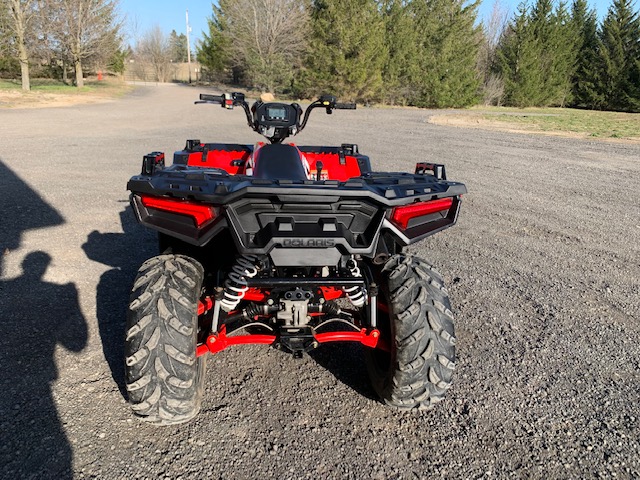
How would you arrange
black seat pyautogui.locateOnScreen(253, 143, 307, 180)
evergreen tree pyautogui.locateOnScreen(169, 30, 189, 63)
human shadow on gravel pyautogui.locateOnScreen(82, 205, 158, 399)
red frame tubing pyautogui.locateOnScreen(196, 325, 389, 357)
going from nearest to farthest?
red frame tubing pyautogui.locateOnScreen(196, 325, 389, 357) → black seat pyautogui.locateOnScreen(253, 143, 307, 180) → human shadow on gravel pyautogui.locateOnScreen(82, 205, 158, 399) → evergreen tree pyautogui.locateOnScreen(169, 30, 189, 63)

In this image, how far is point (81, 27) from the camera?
36281 millimetres

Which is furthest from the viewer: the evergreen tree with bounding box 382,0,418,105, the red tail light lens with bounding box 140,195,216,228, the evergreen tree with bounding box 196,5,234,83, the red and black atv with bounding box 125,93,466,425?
the evergreen tree with bounding box 196,5,234,83

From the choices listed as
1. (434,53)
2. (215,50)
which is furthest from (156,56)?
(434,53)

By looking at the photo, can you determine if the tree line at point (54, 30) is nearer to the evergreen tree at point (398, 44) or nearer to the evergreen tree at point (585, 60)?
the evergreen tree at point (398, 44)

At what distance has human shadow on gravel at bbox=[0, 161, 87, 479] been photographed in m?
2.34

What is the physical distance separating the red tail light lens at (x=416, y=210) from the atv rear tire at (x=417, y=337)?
0.32 m

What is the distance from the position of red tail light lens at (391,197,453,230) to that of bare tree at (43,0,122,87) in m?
39.5

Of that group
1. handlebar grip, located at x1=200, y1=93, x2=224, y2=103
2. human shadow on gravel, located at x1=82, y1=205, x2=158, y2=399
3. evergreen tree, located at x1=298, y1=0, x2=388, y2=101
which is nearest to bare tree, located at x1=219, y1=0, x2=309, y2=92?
evergreen tree, located at x1=298, y1=0, x2=388, y2=101

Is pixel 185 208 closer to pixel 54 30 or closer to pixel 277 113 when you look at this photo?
pixel 277 113

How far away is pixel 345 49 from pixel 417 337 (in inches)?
1382

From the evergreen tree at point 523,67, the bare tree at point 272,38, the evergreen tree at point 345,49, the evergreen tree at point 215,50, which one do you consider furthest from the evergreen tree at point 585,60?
the evergreen tree at point 215,50

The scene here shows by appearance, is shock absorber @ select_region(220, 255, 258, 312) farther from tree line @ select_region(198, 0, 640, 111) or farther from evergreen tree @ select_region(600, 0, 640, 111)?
evergreen tree @ select_region(600, 0, 640, 111)

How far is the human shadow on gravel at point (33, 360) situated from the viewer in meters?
2.34

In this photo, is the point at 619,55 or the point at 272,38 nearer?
the point at 272,38
